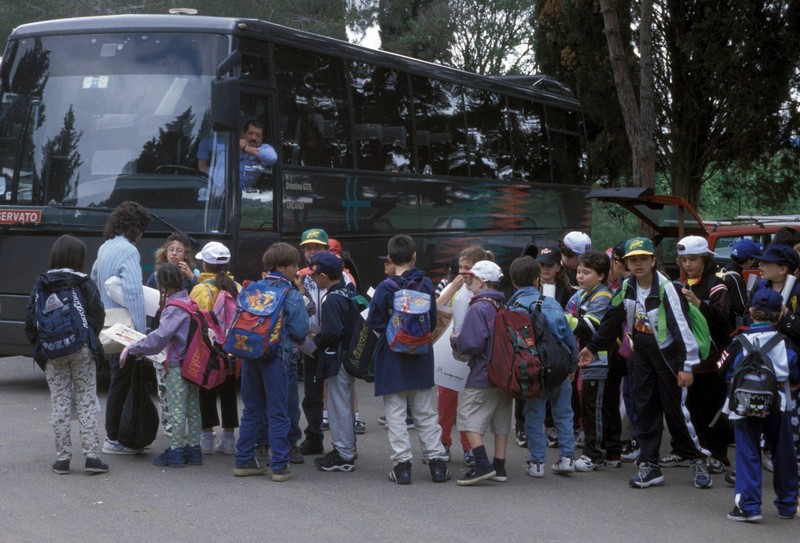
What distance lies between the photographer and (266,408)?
24.9ft

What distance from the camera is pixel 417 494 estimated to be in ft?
23.8

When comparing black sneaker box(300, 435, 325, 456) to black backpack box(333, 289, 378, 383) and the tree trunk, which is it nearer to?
black backpack box(333, 289, 378, 383)

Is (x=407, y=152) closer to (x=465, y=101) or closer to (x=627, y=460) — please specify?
(x=465, y=101)

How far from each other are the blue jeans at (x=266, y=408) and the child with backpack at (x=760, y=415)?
9.24 ft

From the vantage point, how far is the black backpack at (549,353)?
24.9ft

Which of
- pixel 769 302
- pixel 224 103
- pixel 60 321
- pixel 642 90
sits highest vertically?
pixel 642 90

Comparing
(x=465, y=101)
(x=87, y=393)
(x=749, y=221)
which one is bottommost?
(x=87, y=393)

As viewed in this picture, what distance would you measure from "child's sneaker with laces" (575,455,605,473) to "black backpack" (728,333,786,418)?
1.64 meters

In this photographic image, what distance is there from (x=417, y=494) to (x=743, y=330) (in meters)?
2.27

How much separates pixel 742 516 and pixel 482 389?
1817mm

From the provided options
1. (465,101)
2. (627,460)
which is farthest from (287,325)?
(465,101)

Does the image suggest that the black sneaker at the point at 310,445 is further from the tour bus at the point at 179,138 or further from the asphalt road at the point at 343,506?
the tour bus at the point at 179,138

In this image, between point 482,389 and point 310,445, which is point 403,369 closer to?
point 482,389

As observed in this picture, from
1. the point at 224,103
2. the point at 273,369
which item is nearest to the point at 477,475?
the point at 273,369
